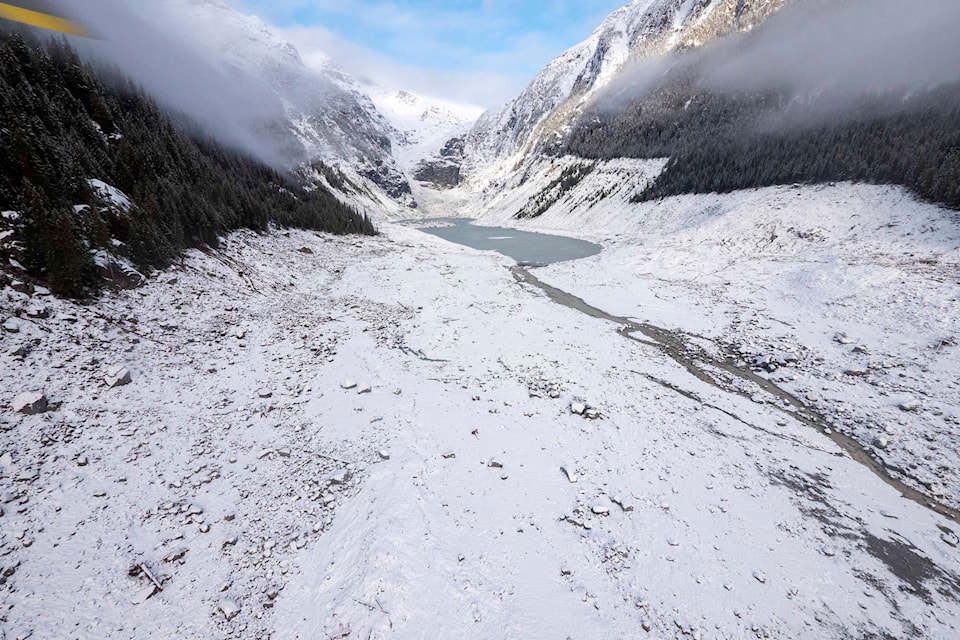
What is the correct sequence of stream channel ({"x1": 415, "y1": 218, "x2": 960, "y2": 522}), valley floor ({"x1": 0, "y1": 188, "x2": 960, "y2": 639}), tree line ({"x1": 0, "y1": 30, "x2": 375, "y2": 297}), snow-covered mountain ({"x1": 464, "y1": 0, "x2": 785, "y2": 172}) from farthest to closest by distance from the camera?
snow-covered mountain ({"x1": 464, "y1": 0, "x2": 785, "y2": 172}) < tree line ({"x1": 0, "y1": 30, "x2": 375, "y2": 297}) < stream channel ({"x1": 415, "y1": 218, "x2": 960, "y2": 522}) < valley floor ({"x1": 0, "y1": 188, "x2": 960, "y2": 639})

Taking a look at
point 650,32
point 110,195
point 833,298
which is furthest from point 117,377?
point 650,32

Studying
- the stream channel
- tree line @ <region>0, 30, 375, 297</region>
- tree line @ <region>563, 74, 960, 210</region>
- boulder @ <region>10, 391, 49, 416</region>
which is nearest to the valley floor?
boulder @ <region>10, 391, 49, 416</region>

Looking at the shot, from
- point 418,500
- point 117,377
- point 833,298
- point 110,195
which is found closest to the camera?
point 418,500

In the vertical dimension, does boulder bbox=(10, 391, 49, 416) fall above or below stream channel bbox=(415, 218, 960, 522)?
below

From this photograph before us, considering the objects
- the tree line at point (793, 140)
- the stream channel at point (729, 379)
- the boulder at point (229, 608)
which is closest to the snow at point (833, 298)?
the stream channel at point (729, 379)

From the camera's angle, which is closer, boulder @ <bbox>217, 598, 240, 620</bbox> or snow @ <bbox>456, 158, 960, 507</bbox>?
boulder @ <bbox>217, 598, 240, 620</bbox>

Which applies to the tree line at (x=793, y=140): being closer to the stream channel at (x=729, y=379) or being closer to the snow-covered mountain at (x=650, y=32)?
the stream channel at (x=729, y=379)

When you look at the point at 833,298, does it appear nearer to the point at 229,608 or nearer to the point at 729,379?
the point at 729,379

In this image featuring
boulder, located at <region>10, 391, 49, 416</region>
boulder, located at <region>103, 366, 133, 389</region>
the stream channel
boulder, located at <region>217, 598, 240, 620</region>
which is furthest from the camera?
boulder, located at <region>103, 366, 133, 389</region>

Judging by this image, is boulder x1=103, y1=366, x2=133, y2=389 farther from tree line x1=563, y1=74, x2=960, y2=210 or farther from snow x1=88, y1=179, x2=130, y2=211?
tree line x1=563, y1=74, x2=960, y2=210
